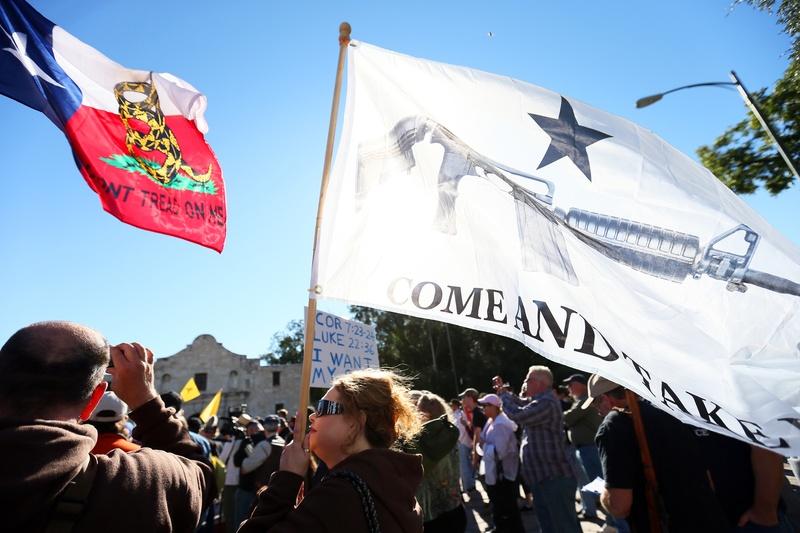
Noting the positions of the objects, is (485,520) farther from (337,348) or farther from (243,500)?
(337,348)

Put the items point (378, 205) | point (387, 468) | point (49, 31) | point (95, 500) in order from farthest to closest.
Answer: point (49, 31) < point (378, 205) < point (387, 468) < point (95, 500)

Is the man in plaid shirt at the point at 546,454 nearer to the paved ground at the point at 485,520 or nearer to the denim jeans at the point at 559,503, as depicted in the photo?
the denim jeans at the point at 559,503

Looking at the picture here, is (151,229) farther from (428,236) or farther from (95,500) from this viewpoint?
(95,500)

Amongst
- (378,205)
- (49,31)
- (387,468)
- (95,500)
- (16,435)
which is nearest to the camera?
(16,435)

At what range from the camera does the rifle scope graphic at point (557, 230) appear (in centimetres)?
300

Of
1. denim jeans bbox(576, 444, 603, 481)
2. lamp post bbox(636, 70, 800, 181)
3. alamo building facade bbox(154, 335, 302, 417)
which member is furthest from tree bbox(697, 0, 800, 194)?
alamo building facade bbox(154, 335, 302, 417)

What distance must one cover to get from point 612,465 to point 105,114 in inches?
165

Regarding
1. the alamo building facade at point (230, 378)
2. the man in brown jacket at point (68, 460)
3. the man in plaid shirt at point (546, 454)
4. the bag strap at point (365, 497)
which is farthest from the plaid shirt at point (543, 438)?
the alamo building facade at point (230, 378)

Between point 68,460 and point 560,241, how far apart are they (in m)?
2.61

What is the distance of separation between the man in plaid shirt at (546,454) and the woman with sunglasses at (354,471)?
3291 mm

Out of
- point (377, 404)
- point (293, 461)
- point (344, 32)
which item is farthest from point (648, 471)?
point (344, 32)

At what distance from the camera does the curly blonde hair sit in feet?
7.49

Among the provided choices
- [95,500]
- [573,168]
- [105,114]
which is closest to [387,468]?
[95,500]

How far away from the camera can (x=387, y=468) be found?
194cm
